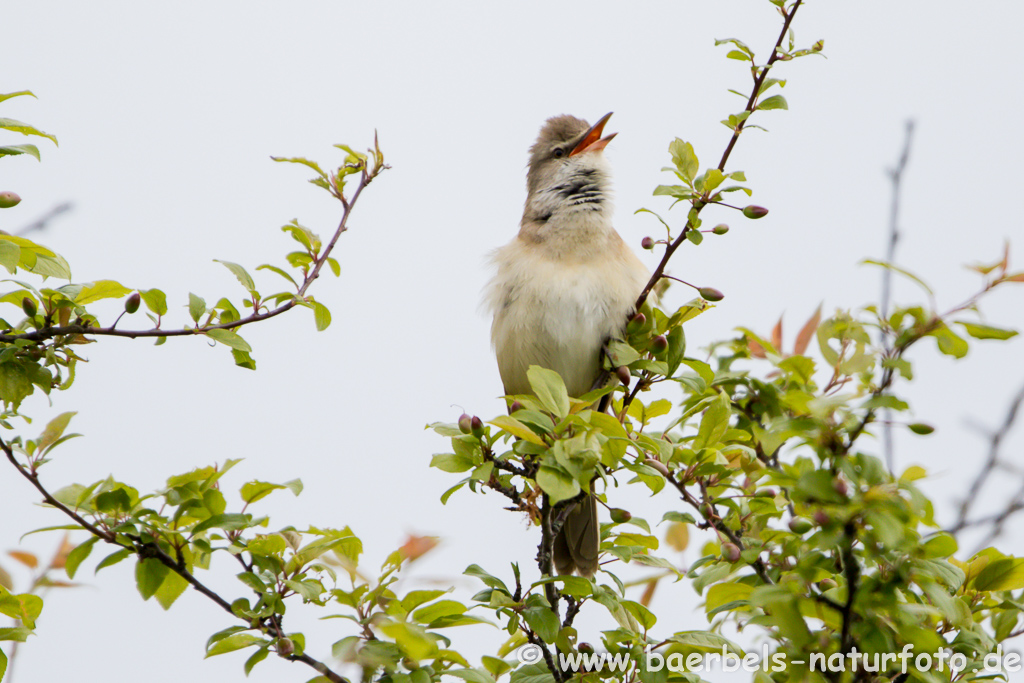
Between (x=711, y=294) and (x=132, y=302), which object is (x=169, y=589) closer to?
(x=132, y=302)

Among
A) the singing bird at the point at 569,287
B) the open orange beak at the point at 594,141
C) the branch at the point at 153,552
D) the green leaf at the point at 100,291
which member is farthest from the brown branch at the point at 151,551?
the open orange beak at the point at 594,141

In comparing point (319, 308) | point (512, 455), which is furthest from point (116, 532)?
point (512, 455)

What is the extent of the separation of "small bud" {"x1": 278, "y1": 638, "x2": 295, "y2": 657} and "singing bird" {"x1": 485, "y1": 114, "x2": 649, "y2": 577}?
4.95 ft

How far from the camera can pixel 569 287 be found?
3.79 m

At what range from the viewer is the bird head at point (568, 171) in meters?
4.17

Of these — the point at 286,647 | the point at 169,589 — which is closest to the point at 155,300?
the point at 169,589

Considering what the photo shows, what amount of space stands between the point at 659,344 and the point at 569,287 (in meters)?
1.03

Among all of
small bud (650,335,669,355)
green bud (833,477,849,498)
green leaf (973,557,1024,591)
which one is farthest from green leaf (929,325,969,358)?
small bud (650,335,669,355)

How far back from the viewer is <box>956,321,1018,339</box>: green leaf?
5.14 feet

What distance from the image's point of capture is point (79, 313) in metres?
2.38

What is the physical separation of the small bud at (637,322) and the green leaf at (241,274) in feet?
3.90

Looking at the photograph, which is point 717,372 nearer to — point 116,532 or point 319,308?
point 319,308

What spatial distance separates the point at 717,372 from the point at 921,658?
132 centimetres

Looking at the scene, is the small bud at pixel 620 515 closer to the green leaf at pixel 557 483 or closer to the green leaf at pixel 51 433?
the green leaf at pixel 557 483
